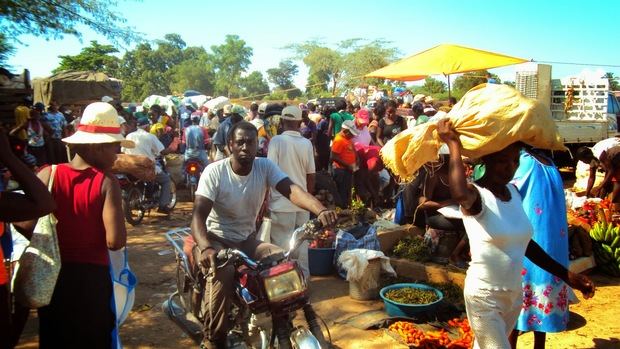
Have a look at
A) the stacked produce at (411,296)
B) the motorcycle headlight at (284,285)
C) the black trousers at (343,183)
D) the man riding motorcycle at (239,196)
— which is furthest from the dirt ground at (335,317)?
the black trousers at (343,183)

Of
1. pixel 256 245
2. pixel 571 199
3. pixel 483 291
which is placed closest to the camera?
pixel 483 291

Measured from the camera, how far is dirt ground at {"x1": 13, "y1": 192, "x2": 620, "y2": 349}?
4.21 m

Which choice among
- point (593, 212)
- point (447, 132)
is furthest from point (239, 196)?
point (593, 212)

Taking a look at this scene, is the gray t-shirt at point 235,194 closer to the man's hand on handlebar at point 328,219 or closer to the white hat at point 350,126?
the man's hand on handlebar at point 328,219

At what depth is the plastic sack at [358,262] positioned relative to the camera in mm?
5055

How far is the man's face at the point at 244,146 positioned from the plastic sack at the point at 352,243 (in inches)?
98.8

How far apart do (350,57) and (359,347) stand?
2208 inches

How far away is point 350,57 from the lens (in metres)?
57.8

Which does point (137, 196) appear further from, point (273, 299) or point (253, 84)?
point (253, 84)

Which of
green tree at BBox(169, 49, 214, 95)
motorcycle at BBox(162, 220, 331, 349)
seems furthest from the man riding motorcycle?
green tree at BBox(169, 49, 214, 95)

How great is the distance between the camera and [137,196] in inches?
327

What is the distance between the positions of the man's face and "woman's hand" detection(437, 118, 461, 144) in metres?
1.51

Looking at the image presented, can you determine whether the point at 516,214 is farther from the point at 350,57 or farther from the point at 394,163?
the point at 350,57

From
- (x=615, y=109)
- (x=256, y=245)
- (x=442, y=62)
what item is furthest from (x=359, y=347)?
(x=615, y=109)
